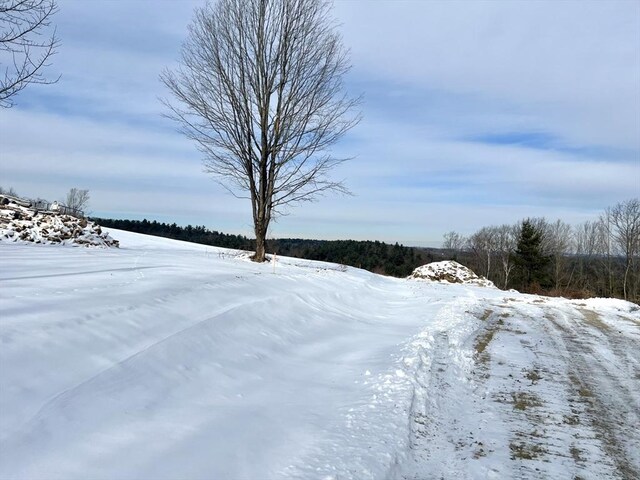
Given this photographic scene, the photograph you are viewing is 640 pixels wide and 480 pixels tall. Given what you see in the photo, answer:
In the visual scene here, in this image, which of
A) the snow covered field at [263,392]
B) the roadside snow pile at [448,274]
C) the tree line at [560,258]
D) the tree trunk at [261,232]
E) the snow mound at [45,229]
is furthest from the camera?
the tree line at [560,258]

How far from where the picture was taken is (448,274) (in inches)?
858

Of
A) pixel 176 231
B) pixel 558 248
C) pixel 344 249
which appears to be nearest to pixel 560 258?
pixel 558 248

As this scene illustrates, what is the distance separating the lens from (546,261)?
169 ft

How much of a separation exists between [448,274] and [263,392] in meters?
19.1

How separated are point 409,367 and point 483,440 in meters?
1.58

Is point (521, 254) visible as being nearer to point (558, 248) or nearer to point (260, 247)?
point (558, 248)

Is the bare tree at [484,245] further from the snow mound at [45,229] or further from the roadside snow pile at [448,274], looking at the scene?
the snow mound at [45,229]

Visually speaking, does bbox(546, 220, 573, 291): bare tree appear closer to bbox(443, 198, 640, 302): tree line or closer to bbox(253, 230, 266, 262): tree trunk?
bbox(443, 198, 640, 302): tree line

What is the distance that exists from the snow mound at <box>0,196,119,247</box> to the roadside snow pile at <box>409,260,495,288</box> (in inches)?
571

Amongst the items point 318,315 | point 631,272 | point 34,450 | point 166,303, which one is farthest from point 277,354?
point 631,272

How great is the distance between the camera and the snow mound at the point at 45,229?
45.0 feet

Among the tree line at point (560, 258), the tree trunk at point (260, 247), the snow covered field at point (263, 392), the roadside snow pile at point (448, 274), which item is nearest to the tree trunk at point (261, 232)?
the tree trunk at point (260, 247)

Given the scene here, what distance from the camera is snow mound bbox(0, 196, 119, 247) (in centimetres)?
1373

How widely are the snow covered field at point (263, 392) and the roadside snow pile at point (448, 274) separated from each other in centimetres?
1429
